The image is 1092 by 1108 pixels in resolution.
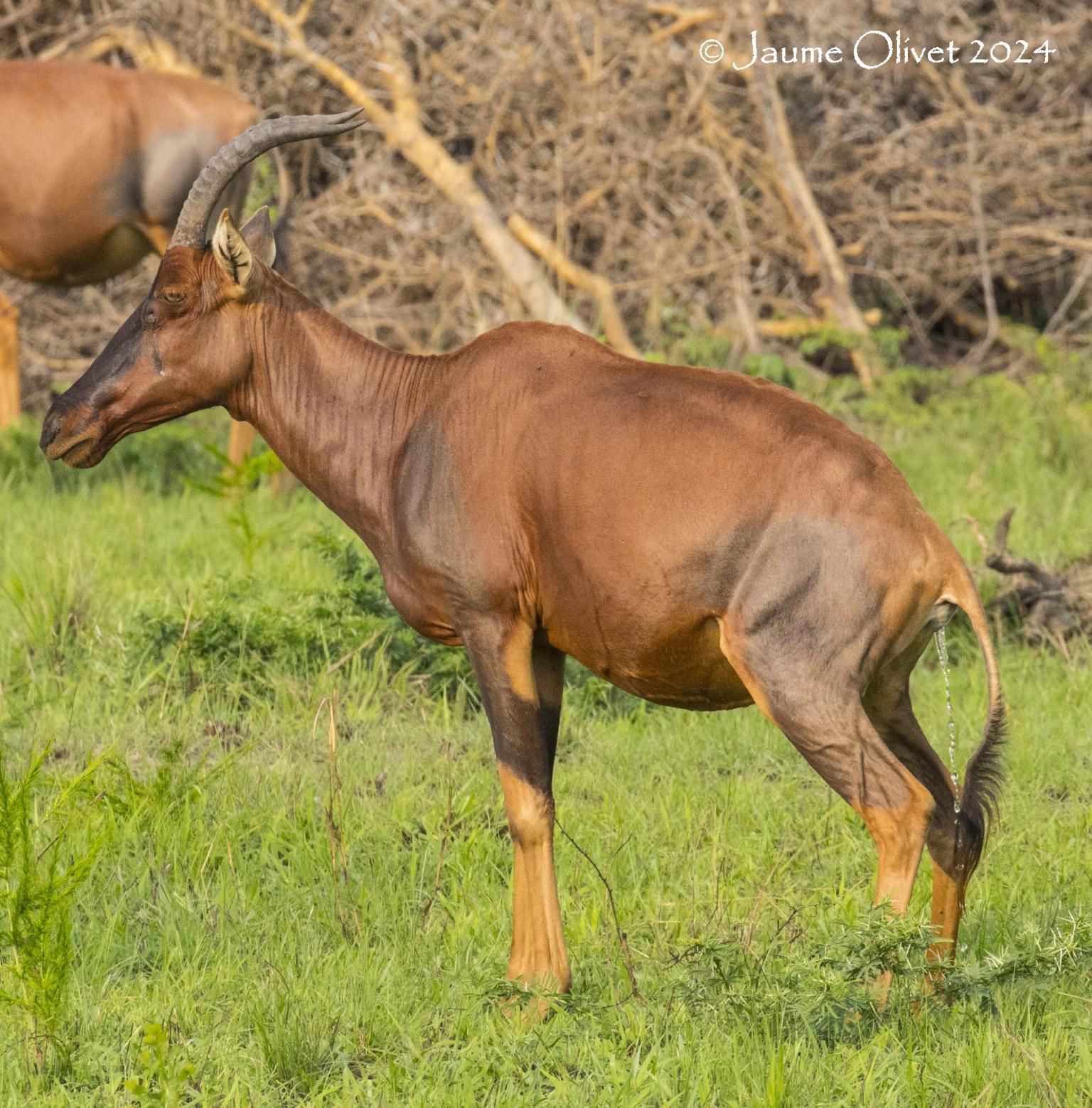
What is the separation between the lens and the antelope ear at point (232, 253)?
447 cm

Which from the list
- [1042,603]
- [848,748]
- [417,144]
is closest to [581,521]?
[848,748]

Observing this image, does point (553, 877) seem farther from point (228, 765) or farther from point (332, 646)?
point (332, 646)

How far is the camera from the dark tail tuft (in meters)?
4.09

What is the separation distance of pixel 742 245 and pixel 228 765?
7.73 metres

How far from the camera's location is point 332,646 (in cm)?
659

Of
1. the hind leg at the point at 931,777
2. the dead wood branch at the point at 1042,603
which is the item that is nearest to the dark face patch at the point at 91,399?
the hind leg at the point at 931,777

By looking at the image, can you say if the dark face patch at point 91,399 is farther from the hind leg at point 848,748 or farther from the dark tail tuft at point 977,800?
the dark tail tuft at point 977,800

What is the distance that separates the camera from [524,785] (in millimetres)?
4277

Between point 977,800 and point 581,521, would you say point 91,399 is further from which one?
point 977,800

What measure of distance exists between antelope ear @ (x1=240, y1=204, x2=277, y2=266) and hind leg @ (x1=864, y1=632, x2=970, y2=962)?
7.57ft

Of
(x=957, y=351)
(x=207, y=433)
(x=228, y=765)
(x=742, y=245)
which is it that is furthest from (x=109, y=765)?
(x=957, y=351)

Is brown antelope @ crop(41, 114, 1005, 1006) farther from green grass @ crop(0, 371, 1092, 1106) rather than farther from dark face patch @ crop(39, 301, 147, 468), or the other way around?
green grass @ crop(0, 371, 1092, 1106)

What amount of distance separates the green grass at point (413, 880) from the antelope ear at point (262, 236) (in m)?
1.64

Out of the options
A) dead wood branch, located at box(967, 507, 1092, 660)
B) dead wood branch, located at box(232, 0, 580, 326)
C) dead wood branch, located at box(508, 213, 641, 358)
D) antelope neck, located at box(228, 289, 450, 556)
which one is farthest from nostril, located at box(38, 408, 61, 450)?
dead wood branch, located at box(232, 0, 580, 326)
